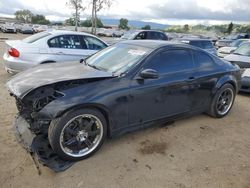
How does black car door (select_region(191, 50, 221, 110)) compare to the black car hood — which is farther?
black car door (select_region(191, 50, 221, 110))

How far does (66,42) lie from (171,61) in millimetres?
4123

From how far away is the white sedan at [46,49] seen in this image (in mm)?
6547

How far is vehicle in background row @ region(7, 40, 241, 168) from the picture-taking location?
3.13m

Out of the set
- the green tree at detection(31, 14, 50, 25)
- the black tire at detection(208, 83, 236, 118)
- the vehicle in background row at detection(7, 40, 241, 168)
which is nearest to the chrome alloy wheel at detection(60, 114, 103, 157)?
the vehicle in background row at detection(7, 40, 241, 168)

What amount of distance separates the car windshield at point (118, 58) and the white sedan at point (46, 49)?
2699mm

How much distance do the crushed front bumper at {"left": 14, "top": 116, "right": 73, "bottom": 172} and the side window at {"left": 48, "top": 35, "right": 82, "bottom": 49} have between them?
403 centimetres

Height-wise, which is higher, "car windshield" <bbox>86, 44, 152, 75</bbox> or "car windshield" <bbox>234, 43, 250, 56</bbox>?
"car windshield" <bbox>86, 44, 152, 75</bbox>

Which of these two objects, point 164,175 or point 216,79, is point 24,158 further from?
point 216,79

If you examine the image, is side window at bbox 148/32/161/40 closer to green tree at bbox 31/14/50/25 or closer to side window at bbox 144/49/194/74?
side window at bbox 144/49/194/74

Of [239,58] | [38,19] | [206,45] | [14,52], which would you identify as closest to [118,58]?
[14,52]

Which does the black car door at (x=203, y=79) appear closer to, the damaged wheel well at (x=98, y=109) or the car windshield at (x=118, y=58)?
the car windshield at (x=118, y=58)

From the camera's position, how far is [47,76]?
3473 mm

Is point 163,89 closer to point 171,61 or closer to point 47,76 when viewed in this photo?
point 171,61

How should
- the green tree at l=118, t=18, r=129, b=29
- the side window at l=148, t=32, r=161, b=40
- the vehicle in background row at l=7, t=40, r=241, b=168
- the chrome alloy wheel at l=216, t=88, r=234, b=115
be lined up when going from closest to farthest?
the vehicle in background row at l=7, t=40, r=241, b=168, the chrome alloy wheel at l=216, t=88, r=234, b=115, the side window at l=148, t=32, r=161, b=40, the green tree at l=118, t=18, r=129, b=29
